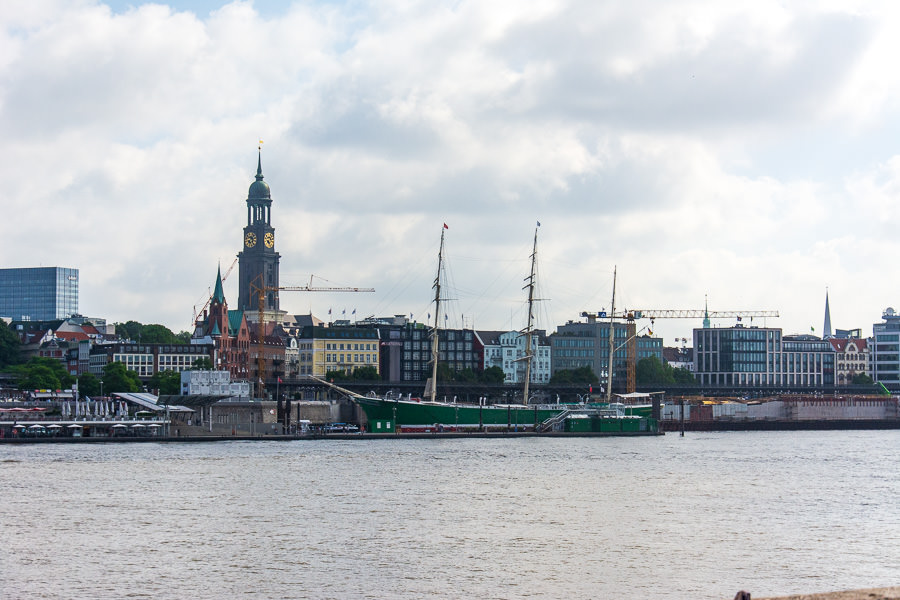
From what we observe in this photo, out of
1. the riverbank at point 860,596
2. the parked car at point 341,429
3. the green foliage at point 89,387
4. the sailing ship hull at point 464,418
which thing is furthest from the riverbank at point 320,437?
the riverbank at point 860,596

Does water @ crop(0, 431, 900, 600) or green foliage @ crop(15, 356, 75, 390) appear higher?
green foliage @ crop(15, 356, 75, 390)

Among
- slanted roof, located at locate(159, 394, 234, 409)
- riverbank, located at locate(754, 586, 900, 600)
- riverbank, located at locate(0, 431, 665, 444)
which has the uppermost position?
slanted roof, located at locate(159, 394, 234, 409)

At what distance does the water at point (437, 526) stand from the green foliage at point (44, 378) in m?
74.6

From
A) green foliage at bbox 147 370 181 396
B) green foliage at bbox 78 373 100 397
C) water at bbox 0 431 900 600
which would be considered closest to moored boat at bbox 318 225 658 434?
green foliage at bbox 147 370 181 396

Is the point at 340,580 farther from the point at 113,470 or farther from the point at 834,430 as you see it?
the point at 834,430

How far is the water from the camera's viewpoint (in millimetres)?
43125

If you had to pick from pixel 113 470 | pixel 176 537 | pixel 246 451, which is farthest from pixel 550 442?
pixel 176 537

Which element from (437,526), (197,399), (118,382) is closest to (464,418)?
(197,399)

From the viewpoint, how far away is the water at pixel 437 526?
141 feet

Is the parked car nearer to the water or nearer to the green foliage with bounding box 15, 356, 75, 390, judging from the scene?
the water

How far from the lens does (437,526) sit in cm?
5678

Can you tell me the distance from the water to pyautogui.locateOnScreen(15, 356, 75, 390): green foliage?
245 ft

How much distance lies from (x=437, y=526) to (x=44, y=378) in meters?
125

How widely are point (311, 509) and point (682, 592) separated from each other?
25.8 m
